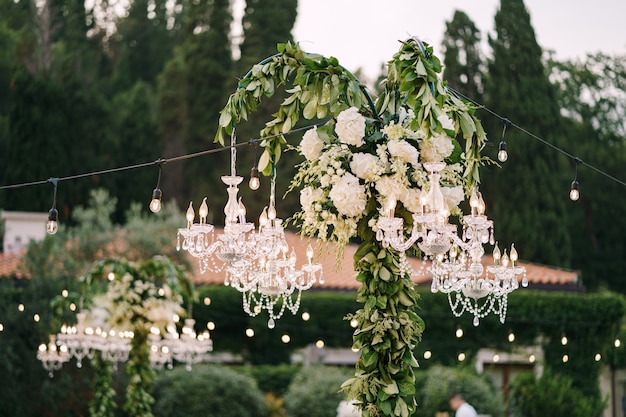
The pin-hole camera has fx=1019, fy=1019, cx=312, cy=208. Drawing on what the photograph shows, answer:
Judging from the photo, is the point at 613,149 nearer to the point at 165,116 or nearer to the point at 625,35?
the point at 625,35

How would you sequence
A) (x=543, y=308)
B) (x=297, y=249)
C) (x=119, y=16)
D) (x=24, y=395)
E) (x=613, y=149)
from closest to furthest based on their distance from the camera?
(x=24, y=395) → (x=543, y=308) → (x=297, y=249) → (x=613, y=149) → (x=119, y=16)

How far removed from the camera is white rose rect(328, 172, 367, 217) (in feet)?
18.7

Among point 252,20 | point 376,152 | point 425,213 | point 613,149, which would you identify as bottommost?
point 425,213

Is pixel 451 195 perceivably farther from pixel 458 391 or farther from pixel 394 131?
pixel 458 391

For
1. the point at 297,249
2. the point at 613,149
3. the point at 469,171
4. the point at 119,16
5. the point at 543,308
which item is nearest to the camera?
the point at 469,171

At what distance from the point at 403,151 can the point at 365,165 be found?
232 mm

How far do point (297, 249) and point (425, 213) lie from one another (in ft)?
58.6

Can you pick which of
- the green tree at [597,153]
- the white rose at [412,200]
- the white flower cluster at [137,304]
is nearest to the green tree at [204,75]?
the green tree at [597,153]

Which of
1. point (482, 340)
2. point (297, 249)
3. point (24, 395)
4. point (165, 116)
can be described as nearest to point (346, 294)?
point (482, 340)

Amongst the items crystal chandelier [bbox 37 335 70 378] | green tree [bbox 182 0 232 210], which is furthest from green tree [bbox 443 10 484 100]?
crystal chandelier [bbox 37 335 70 378]

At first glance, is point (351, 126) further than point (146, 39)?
No

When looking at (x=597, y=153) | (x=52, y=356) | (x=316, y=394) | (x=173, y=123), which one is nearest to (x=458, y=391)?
(x=316, y=394)

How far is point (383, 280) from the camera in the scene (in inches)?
226

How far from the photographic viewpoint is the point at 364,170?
18.9 ft
